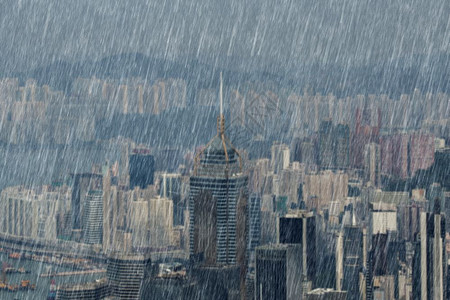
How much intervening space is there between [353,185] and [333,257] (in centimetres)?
187

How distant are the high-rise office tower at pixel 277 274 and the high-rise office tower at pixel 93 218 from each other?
3.23 metres

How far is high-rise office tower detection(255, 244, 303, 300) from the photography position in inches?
272

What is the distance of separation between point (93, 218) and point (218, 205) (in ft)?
9.73

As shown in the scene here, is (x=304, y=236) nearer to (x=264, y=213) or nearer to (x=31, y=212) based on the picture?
(x=264, y=213)

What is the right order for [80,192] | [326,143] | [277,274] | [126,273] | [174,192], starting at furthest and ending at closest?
[80,192], [326,143], [174,192], [126,273], [277,274]

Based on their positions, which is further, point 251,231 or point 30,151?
point 30,151

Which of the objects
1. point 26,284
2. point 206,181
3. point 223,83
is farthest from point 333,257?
point 26,284

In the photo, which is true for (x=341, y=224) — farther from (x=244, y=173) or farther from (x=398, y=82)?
(x=398, y=82)

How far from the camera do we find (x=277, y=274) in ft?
23.2

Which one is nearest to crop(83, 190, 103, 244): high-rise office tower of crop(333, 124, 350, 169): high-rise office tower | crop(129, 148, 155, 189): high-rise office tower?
crop(129, 148, 155, 189): high-rise office tower

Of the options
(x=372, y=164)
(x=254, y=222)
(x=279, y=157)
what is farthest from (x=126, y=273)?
(x=372, y=164)

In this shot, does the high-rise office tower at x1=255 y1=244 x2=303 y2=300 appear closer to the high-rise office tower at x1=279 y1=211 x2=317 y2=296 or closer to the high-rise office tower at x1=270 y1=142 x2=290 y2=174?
the high-rise office tower at x1=279 y1=211 x2=317 y2=296

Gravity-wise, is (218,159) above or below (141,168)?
above

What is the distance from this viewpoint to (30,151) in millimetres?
11297
